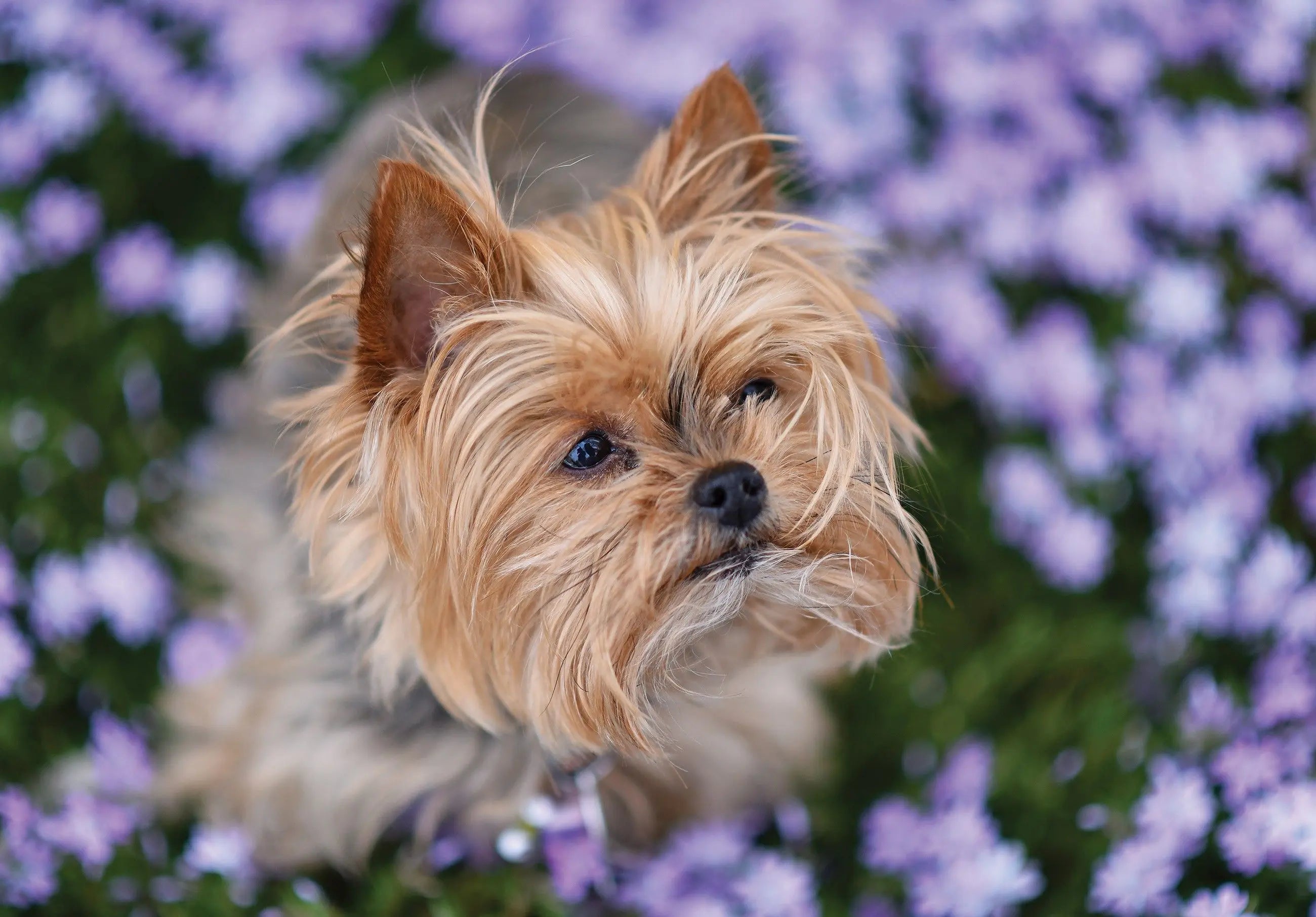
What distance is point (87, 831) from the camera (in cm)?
281

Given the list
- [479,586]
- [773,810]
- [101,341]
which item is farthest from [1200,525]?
[101,341]

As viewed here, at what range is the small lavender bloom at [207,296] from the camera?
12.5ft

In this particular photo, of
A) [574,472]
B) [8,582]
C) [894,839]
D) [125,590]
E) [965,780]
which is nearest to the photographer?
[574,472]

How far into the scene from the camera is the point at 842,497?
6.79 feet

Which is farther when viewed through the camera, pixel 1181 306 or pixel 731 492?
pixel 1181 306

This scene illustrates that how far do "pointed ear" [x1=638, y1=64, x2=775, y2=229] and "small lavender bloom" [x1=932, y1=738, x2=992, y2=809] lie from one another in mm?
1627

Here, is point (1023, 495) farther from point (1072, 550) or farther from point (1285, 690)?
point (1285, 690)

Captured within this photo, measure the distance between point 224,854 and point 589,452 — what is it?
1.49m

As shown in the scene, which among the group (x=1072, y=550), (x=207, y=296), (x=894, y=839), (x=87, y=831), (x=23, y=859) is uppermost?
(x=1072, y=550)

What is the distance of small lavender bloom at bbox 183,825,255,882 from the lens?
107 inches

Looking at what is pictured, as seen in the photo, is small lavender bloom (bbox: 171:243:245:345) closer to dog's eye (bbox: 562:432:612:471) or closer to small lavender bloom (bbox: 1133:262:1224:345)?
dog's eye (bbox: 562:432:612:471)

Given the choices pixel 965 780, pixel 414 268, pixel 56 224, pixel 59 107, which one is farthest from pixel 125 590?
pixel 965 780

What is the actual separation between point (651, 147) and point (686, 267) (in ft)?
1.36

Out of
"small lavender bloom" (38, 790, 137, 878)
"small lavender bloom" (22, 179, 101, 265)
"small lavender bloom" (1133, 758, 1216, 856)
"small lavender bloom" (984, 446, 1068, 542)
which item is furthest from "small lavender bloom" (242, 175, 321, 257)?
"small lavender bloom" (1133, 758, 1216, 856)
